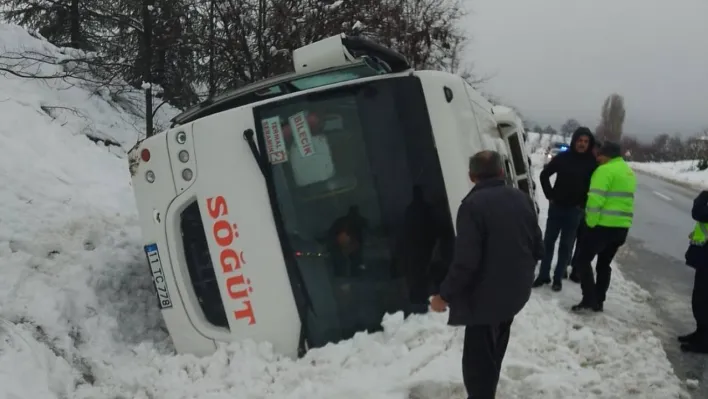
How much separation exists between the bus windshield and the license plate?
3.06 ft

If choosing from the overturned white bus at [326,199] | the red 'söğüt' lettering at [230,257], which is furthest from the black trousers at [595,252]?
the red 'söğüt' lettering at [230,257]

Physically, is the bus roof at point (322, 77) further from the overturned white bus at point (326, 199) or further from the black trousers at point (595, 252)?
the black trousers at point (595, 252)

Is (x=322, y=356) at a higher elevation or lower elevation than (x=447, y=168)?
lower

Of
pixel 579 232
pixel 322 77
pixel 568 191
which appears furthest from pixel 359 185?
pixel 579 232

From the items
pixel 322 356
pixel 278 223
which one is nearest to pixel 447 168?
pixel 278 223

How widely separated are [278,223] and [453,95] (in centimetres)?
147

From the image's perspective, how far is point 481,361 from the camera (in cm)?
319

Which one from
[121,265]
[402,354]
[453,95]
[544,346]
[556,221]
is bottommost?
[544,346]

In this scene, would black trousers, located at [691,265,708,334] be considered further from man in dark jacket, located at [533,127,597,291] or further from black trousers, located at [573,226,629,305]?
man in dark jacket, located at [533,127,597,291]

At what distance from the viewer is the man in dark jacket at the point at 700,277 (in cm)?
488

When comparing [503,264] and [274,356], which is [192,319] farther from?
[503,264]

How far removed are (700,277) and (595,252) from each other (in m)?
0.87

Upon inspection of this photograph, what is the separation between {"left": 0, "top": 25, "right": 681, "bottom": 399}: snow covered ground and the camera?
3.57 metres

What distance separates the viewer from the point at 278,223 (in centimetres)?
385
